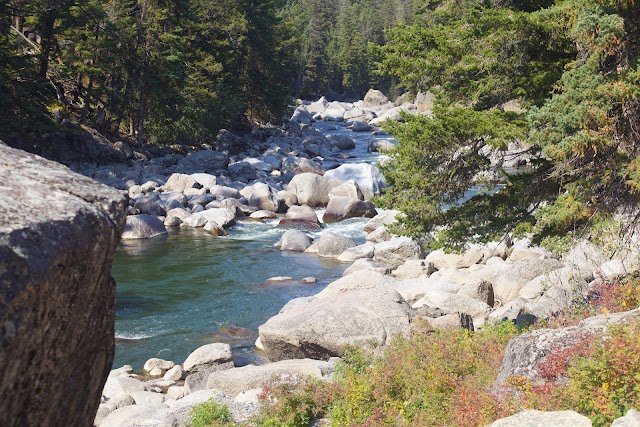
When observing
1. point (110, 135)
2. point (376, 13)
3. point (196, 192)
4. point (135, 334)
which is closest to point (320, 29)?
point (376, 13)

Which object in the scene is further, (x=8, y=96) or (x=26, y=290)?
(x=8, y=96)

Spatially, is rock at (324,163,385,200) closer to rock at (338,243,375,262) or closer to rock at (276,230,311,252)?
rock at (276,230,311,252)

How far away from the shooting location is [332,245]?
24094 mm

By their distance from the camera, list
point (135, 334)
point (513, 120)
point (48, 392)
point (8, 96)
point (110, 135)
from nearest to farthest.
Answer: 1. point (48, 392)
2. point (513, 120)
3. point (135, 334)
4. point (8, 96)
5. point (110, 135)

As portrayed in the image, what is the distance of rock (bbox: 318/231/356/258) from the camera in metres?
24.1

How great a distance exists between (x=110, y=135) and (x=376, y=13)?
8753 centimetres

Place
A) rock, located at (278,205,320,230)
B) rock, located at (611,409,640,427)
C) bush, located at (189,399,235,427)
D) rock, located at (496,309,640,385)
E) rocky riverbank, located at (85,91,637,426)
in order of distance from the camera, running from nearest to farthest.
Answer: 1. rock, located at (611,409,640,427)
2. rock, located at (496,309,640,385)
3. bush, located at (189,399,235,427)
4. rocky riverbank, located at (85,91,637,426)
5. rock, located at (278,205,320,230)

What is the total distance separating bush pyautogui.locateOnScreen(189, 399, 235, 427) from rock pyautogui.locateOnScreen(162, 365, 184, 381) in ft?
14.6

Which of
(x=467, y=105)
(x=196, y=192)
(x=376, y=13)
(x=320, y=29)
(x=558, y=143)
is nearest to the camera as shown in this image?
(x=558, y=143)

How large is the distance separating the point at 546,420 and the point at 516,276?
11.4 m

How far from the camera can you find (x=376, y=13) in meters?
118

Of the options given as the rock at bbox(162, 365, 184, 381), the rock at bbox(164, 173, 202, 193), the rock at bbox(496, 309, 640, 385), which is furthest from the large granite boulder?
the rock at bbox(164, 173, 202, 193)

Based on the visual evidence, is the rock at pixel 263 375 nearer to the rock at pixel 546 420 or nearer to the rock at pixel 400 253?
the rock at pixel 546 420

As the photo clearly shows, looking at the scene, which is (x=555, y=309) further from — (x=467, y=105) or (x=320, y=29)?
(x=320, y=29)
